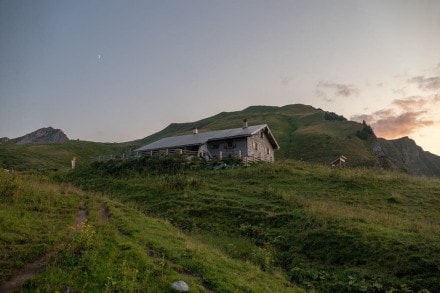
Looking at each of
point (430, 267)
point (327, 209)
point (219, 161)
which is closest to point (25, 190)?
point (327, 209)

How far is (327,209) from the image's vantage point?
23.1m

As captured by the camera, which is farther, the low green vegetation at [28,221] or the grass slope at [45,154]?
the grass slope at [45,154]

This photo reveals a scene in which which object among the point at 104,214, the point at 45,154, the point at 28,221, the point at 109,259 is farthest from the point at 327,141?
the point at 109,259

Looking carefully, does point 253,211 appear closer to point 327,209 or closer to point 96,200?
point 327,209

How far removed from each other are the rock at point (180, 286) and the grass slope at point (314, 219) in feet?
20.3

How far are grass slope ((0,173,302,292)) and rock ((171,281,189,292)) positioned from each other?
174 millimetres

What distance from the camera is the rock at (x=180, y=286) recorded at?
10.0 m

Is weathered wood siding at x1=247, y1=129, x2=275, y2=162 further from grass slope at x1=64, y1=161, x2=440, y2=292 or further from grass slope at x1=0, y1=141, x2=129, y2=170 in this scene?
grass slope at x1=0, y1=141, x2=129, y2=170

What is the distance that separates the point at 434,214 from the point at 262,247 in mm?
13337

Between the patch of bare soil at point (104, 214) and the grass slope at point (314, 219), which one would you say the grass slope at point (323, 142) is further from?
the patch of bare soil at point (104, 214)

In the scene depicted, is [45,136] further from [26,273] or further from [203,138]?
[26,273]

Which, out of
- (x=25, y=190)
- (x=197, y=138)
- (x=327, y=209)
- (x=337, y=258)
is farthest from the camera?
(x=197, y=138)

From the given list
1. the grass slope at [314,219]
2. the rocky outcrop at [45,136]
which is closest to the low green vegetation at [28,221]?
the grass slope at [314,219]

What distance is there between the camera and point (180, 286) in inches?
399
